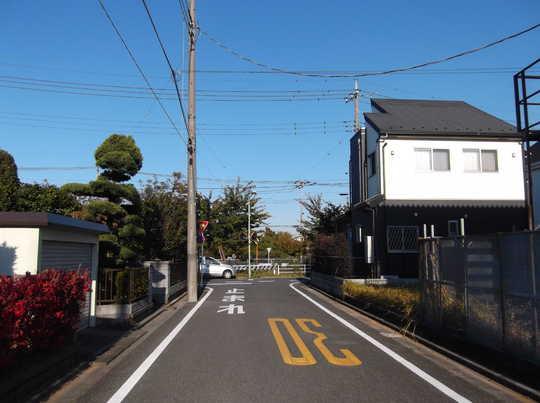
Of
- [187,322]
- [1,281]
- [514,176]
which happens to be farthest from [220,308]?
[514,176]

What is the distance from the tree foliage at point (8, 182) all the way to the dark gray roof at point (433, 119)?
49.3 feet

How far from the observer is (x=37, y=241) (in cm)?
883

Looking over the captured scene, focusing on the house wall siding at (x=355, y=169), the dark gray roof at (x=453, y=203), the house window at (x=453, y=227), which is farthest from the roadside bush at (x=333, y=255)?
the house window at (x=453, y=227)

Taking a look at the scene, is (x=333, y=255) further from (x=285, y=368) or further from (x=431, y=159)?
(x=285, y=368)

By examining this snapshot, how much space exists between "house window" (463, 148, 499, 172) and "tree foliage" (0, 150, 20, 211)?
730 inches

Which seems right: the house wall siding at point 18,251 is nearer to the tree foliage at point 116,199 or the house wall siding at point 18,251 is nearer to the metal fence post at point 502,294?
the tree foliage at point 116,199

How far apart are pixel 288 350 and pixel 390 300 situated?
18.1 feet

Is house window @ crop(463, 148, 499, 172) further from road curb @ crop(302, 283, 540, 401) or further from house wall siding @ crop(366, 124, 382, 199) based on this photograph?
road curb @ crop(302, 283, 540, 401)

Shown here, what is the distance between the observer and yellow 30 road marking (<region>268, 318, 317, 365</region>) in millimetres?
8047

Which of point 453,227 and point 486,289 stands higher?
point 453,227

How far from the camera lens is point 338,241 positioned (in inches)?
850

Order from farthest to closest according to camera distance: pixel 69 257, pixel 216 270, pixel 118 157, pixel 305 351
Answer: pixel 216 270, pixel 118 157, pixel 69 257, pixel 305 351

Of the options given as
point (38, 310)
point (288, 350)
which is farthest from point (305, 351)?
point (38, 310)

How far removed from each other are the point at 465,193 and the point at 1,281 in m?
20.7
